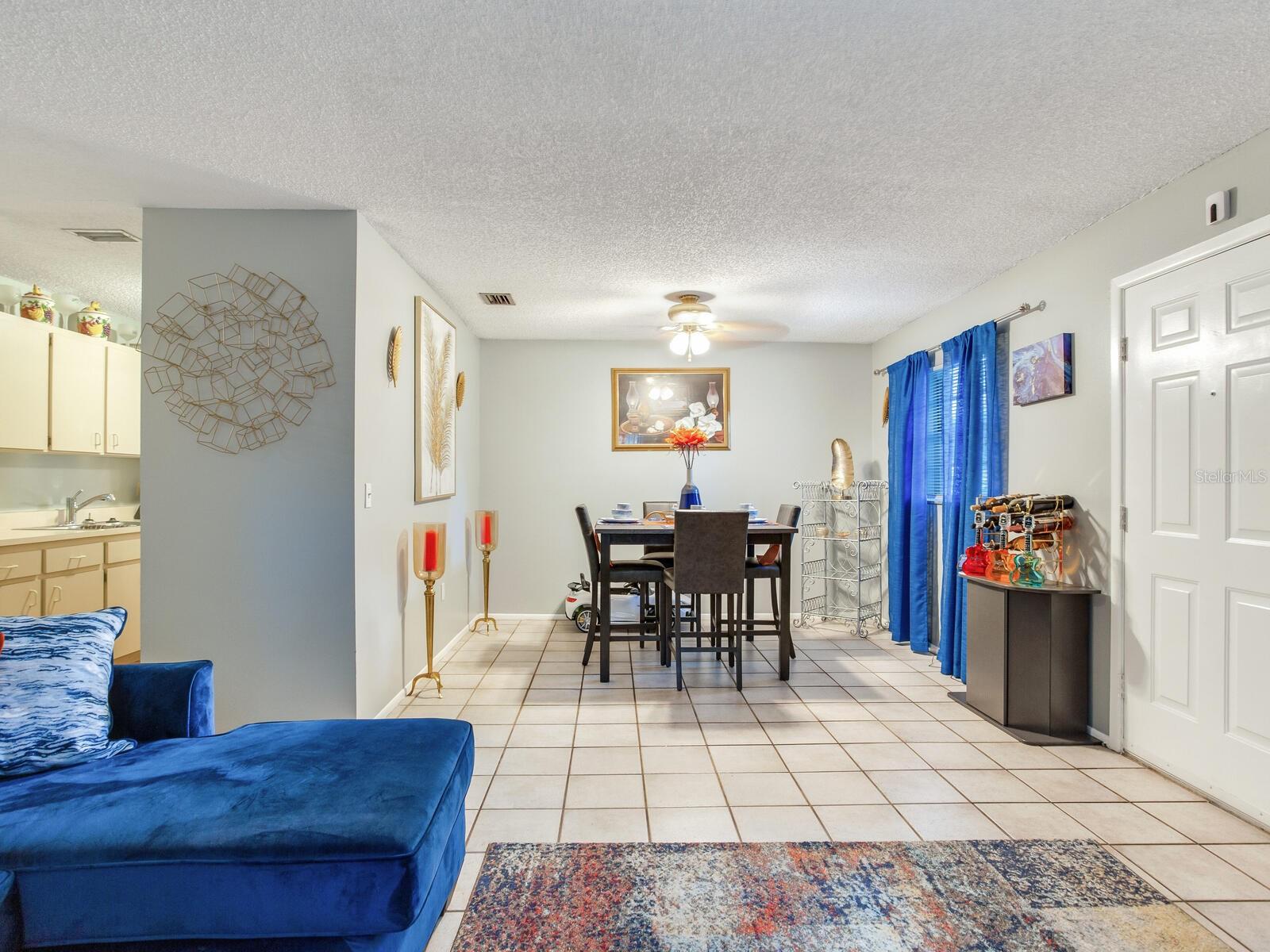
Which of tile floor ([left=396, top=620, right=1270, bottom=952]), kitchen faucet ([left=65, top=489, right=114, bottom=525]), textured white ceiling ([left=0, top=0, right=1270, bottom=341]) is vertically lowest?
tile floor ([left=396, top=620, right=1270, bottom=952])

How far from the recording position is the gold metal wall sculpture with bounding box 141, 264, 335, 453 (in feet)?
9.90

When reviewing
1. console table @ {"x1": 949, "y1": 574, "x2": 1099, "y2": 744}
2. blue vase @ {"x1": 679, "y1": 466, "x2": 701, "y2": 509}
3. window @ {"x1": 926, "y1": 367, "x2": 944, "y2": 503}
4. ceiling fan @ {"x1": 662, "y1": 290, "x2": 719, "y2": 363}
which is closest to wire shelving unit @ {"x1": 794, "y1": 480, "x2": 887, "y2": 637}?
window @ {"x1": 926, "y1": 367, "x2": 944, "y2": 503}

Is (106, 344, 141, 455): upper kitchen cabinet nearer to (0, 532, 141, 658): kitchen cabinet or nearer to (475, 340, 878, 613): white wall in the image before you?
(0, 532, 141, 658): kitchen cabinet

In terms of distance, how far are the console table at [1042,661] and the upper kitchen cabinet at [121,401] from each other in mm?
5175

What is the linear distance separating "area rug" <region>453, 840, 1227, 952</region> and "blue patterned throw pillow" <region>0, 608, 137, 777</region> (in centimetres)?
112

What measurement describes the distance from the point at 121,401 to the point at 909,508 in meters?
5.49

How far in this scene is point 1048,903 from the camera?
190 centimetres

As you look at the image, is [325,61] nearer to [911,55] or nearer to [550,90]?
[550,90]

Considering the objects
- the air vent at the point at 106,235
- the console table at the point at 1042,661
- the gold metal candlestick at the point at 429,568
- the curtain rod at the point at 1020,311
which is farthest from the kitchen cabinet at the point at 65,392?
the curtain rod at the point at 1020,311

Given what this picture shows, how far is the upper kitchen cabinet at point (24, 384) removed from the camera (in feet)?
12.3

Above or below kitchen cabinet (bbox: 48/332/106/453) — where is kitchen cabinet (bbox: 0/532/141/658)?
below

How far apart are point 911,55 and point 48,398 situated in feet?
15.6

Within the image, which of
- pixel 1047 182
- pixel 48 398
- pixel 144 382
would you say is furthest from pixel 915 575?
pixel 48 398

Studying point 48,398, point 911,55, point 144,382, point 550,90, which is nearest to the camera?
point 911,55
